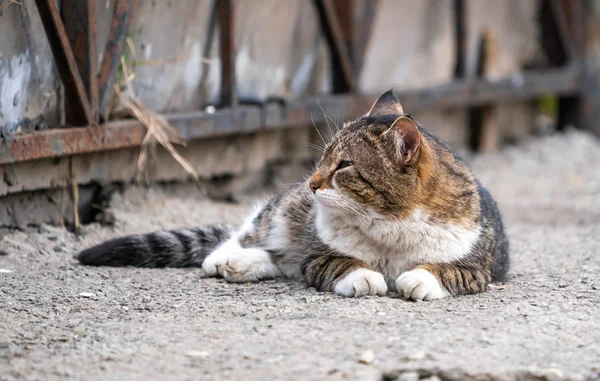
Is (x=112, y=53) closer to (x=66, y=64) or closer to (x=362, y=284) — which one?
(x=66, y=64)

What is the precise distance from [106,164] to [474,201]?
8.99 feet

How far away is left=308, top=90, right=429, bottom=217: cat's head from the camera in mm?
4699

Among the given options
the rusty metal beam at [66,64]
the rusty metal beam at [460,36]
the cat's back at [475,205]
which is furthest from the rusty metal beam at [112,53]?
the rusty metal beam at [460,36]

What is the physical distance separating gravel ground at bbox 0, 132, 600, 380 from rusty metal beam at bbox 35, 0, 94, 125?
762mm

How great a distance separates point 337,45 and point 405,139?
3.94 metres

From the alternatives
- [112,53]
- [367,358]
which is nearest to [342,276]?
[367,358]

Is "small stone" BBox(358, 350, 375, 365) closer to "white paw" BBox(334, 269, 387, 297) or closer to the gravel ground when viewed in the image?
the gravel ground

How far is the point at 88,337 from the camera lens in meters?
4.00

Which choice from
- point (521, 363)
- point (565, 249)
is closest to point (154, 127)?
point (565, 249)

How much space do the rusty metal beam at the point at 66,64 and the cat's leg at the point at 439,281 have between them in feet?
7.88

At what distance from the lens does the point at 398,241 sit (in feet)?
15.6

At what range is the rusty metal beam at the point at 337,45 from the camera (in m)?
8.24

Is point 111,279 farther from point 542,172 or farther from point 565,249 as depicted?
point 542,172

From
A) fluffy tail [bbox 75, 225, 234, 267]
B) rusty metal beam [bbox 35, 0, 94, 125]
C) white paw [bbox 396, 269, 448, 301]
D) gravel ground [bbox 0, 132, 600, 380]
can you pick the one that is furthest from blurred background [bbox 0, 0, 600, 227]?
white paw [bbox 396, 269, 448, 301]
